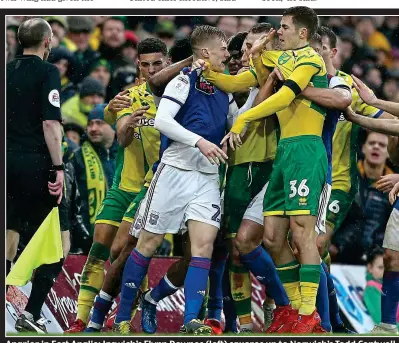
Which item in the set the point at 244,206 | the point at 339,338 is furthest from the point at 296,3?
the point at 339,338

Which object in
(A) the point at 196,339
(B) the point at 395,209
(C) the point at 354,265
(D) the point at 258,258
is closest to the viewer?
(A) the point at 196,339

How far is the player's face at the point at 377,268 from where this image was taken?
45.6 feet

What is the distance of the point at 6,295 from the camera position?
34.0ft

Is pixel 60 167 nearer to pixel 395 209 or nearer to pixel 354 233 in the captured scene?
pixel 395 209

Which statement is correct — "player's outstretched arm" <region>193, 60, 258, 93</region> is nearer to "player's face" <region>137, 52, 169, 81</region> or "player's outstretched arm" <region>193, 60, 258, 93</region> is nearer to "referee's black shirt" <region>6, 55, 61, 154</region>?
"player's face" <region>137, 52, 169, 81</region>

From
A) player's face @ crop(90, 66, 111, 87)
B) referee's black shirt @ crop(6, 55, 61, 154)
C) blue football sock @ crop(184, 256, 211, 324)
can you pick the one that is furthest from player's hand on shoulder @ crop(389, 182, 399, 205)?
player's face @ crop(90, 66, 111, 87)

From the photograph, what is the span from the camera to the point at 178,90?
9039 mm

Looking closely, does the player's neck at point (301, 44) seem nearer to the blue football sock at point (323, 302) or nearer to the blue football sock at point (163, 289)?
the blue football sock at point (323, 302)

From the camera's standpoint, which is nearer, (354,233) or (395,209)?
(395,209)

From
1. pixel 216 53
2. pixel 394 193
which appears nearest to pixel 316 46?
pixel 216 53

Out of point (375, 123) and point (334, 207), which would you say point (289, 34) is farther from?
point (334, 207)

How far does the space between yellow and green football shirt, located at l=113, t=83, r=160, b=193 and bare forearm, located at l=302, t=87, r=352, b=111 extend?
1705mm

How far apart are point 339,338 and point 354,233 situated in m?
6.05

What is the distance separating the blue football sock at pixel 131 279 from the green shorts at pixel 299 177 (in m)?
1.14
